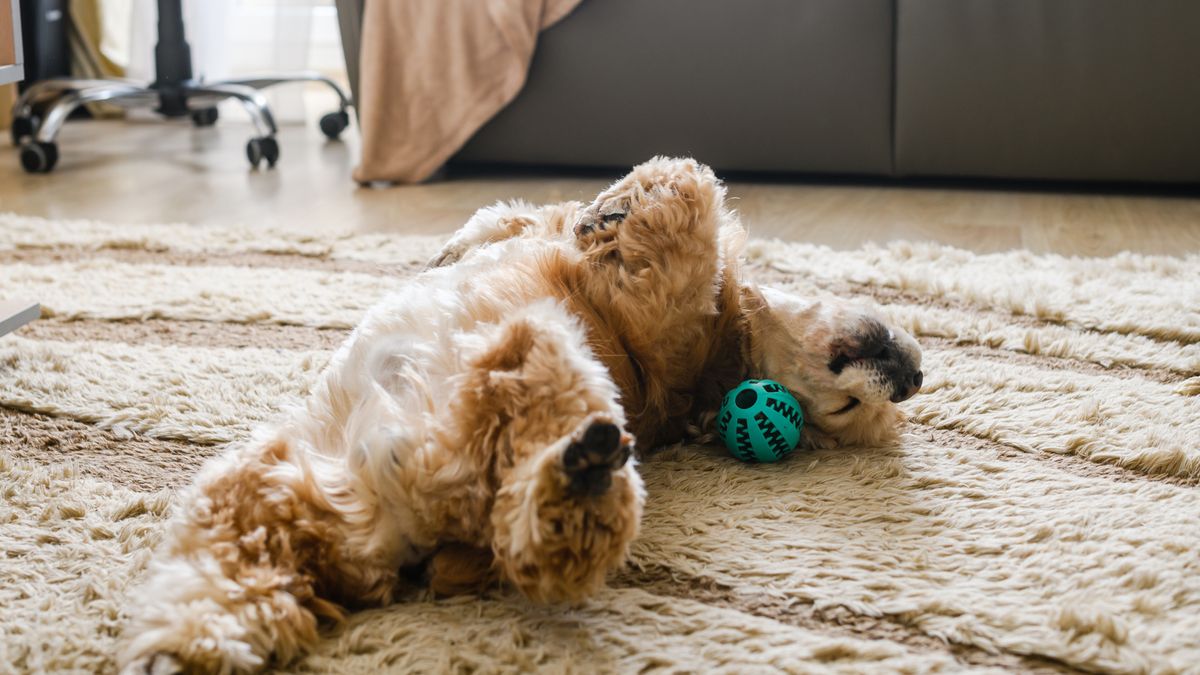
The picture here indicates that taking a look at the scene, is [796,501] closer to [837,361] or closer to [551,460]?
[837,361]

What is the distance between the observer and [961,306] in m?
1.78

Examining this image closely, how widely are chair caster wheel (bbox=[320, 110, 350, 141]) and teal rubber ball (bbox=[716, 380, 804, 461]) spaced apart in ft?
9.83

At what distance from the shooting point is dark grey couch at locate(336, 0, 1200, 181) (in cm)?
260

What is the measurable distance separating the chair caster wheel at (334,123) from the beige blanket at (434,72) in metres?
0.92

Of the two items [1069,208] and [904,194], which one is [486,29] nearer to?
[904,194]

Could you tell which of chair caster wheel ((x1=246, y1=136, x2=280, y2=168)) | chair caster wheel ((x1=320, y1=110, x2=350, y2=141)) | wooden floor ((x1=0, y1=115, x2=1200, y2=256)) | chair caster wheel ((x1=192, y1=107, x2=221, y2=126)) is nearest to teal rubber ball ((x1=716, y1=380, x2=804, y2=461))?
wooden floor ((x1=0, y1=115, x2=1200, y2=256))

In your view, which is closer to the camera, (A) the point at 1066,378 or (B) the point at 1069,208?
(A) the point at 1066,378

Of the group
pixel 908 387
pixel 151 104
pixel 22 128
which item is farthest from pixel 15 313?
pixel 151 104

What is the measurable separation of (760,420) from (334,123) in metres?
3.06

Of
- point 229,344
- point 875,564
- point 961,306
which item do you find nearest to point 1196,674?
point 875,564

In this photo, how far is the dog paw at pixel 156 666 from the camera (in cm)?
72

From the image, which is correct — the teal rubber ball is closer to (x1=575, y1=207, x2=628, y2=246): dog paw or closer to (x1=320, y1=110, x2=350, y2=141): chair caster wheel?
(x1=575, y1=207, x2=628, y2=246): dog paw

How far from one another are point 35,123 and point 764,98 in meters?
2.50

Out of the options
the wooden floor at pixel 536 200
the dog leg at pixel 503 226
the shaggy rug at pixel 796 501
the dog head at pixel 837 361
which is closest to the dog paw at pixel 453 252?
the dog leg at pixel 503 226
